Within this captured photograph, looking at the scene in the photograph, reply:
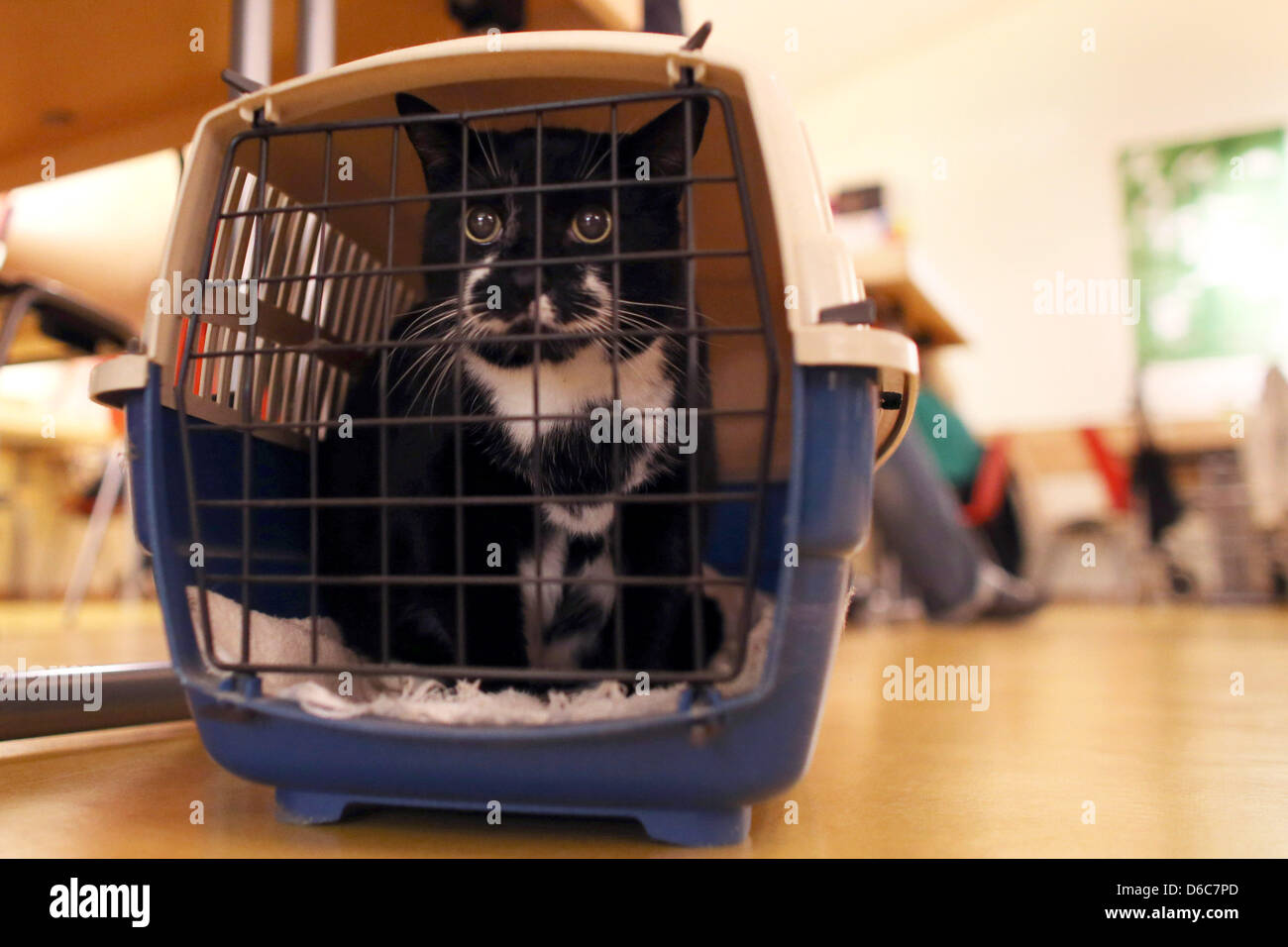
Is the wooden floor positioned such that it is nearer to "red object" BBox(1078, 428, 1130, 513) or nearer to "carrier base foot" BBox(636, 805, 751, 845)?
"carrier base foot" BBox(636, 805, 751, 845)

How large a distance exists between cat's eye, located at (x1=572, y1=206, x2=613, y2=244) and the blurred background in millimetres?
2257

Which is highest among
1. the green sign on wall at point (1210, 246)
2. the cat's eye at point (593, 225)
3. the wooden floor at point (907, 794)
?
Answer: the green sign on wall at point (1210, 246)

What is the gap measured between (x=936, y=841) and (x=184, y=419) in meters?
0.63

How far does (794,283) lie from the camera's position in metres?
0.58

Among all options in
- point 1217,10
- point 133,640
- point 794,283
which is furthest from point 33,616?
point 1217,10

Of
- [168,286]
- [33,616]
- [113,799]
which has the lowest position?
[33,616]

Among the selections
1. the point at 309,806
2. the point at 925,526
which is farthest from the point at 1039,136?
the point at 309,806

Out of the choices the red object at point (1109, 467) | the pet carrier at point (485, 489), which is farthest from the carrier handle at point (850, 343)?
the red object at point (1109, 467)

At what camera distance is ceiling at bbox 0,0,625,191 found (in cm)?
97

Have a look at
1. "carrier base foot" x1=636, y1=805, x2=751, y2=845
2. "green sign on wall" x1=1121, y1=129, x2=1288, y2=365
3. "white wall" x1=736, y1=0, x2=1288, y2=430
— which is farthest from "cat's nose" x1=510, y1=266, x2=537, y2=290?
"green sign on wall" x1=1121, y1=129, x2=1288, y2=365

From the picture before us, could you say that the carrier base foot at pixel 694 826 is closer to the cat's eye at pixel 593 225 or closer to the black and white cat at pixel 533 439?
the black and white cat at pixel 533 439

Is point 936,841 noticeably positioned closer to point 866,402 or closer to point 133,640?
point 866,402

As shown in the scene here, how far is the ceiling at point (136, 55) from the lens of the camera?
3.20 ft
